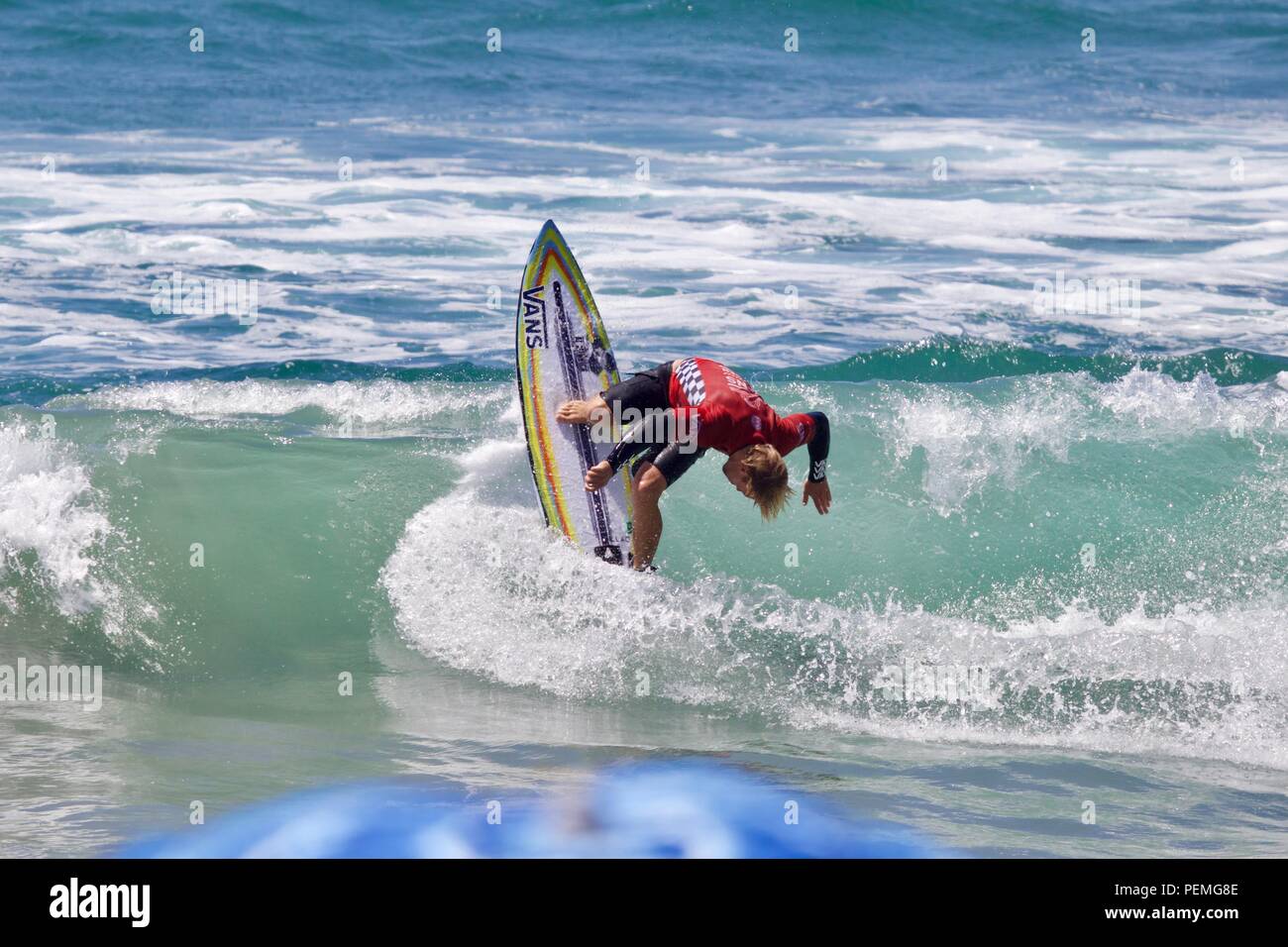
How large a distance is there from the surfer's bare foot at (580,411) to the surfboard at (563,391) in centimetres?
16

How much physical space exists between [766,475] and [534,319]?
6.47 feet

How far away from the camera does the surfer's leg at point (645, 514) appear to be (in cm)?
Result: 654

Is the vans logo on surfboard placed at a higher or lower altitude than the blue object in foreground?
higher

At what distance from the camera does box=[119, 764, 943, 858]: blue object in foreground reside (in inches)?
183

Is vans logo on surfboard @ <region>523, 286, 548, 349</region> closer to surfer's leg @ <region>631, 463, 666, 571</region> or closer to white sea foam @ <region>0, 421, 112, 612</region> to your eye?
surfer's leg @ <region>631, 463, 666, 571</region>

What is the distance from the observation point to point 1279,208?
17.4 metres

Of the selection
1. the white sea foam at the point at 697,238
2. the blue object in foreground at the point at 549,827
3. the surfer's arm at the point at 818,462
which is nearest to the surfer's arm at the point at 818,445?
the surfer's arm at the point at 818,462

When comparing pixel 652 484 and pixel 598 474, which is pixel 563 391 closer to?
pixel 598 474

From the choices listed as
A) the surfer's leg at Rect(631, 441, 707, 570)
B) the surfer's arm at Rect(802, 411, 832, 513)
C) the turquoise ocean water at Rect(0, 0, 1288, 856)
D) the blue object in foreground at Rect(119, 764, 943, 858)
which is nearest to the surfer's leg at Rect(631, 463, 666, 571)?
the surfer's leg at Rect(631, 441, 707, 570)

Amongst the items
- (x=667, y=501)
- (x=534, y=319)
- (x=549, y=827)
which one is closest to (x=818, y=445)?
(x=534, y=319)

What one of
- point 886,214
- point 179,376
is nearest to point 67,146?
point 179,376

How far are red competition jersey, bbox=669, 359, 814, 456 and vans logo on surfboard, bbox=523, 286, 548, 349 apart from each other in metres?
1.15

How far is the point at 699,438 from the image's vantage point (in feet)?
21.3
